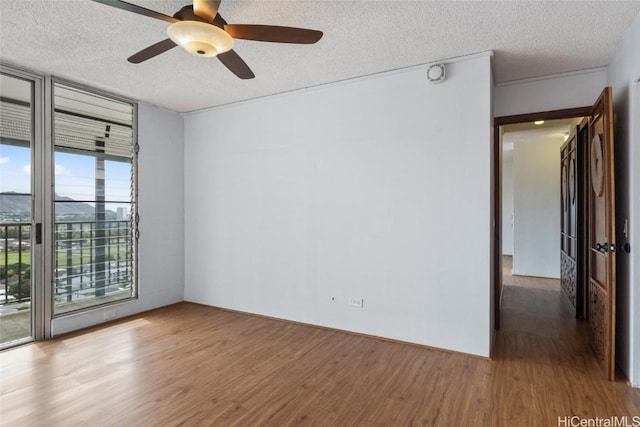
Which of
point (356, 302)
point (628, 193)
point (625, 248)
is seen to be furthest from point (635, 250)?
point (356, 302)

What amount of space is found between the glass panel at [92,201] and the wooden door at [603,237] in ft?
16.1

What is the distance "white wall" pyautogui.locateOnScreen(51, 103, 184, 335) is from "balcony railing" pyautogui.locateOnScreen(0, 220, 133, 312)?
20 centimetres

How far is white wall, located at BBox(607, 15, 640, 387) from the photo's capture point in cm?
245

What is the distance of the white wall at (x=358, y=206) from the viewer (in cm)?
310

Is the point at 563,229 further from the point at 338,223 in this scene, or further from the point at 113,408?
the point at 113,408

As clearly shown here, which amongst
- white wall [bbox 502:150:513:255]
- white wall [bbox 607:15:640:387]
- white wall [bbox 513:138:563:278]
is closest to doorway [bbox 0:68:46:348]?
white wall [bbox 607:15:640:387]

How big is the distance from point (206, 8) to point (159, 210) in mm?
3369

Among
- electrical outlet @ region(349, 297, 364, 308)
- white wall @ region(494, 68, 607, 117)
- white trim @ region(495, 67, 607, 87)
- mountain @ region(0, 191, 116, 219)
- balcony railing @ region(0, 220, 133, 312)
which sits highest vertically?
white trim @ region(495, 67, 607, 87)

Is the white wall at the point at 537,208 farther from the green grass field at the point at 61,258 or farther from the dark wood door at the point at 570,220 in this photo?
the green grass field at the point at 61,258

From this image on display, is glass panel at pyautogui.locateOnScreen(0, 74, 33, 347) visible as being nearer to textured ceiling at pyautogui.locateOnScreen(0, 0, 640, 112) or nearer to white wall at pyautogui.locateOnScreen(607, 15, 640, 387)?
textured ceiling at pyautogui.locateOnScreen(0, 0, 640, 112)

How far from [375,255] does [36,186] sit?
353 cm

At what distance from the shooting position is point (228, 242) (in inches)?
179

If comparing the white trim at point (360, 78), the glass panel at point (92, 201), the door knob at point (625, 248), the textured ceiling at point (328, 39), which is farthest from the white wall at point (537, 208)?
the glass panel at point (92, 201)

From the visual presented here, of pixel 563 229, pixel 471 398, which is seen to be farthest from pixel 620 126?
pixel 563 229
